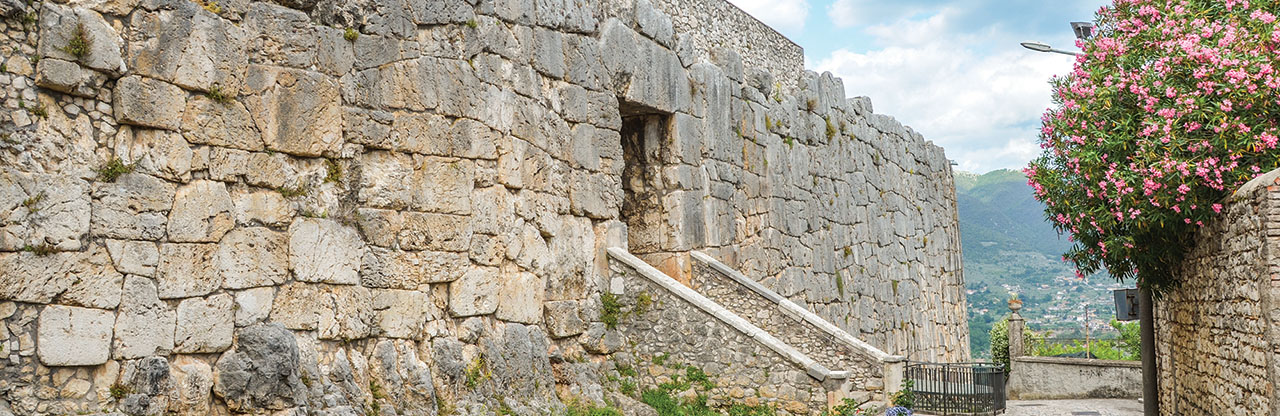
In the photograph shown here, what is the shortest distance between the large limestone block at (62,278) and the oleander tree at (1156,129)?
8.69 metres

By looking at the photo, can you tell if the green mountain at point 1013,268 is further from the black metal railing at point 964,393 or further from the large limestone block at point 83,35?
the large limestone block at point 83,35

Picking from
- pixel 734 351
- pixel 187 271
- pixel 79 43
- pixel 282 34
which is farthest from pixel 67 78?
pixel 734 351

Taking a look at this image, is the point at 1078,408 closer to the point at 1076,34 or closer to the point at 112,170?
the point at 1076,34

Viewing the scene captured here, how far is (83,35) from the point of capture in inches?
269

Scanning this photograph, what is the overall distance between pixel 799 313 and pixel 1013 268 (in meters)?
87.7

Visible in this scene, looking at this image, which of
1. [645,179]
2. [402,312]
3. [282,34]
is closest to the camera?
[282,34]

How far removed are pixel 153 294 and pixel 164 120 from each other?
1.15 m

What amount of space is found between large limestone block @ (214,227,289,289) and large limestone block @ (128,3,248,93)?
1040mm

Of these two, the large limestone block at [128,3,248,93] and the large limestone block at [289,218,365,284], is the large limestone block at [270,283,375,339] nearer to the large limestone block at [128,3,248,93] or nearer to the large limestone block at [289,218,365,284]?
the large limestone block at [289,218,365,284]

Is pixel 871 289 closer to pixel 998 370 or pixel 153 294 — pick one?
pixel 998 370

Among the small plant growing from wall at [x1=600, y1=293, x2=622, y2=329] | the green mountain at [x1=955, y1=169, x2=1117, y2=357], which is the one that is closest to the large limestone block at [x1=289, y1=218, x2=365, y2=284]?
the small plant growing from wall at [x1=600, y1=293, x2=622, y2=329]

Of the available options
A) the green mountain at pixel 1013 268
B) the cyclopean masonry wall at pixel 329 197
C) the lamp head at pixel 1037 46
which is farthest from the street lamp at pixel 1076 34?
the green mountain at pixel 1013 268

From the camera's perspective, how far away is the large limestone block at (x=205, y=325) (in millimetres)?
7237

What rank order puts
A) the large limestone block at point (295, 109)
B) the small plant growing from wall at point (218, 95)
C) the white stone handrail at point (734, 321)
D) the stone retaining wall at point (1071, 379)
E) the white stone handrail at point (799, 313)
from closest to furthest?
the small plant growing from wall at point (218, 95)
the large limestone block at point (295, 109)
the white stone handrail at point (734, 321)
the white stone handrail at point (799, 313)
the stone retaining wall at point (1071, 379)
